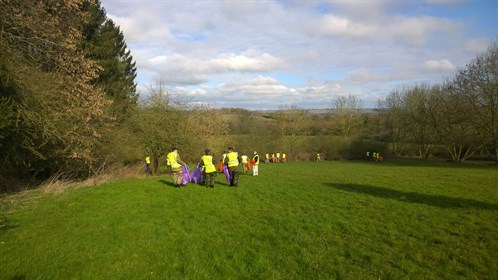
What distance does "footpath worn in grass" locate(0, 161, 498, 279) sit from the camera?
237 inches

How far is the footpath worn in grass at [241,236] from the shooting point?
6.02m

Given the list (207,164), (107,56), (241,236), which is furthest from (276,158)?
(241,236)

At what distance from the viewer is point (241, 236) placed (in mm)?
8227

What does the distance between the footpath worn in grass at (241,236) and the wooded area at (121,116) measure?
10.4 ft

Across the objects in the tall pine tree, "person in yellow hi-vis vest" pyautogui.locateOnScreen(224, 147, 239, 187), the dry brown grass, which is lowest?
the dry brown grass

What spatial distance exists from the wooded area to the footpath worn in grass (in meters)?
3.17

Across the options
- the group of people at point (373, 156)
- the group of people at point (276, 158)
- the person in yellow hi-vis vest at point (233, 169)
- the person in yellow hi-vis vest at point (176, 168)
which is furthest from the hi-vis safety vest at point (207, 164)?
the group of people at point (373, 156)

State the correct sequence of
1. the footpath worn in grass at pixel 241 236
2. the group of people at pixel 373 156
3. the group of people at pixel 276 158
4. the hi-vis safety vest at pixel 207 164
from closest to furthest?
the footpath worn in grass at pixel 241 236
the hi-vis safety vest at pixel 207 164
the group of people at pixel 276 158
the group of people at pixel 373 156

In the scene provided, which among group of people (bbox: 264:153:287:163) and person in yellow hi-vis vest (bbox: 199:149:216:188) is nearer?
person in yellow hi-vis vest (bbox: 199:149:216:188)

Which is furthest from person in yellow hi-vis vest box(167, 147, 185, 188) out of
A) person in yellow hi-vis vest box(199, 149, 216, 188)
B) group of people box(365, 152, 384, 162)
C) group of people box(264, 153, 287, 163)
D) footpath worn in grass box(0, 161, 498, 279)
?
group of people box(365, 152, 384, 162)

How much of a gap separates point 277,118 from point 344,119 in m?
12.8

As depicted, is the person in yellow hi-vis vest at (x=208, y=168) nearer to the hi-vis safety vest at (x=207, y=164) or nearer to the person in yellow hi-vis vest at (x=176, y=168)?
the hi-vis safety vest at (x=207, y=164)

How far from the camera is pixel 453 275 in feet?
19.2

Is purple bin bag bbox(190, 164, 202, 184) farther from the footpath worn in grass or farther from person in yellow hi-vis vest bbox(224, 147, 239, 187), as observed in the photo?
the footpath worn in grass
